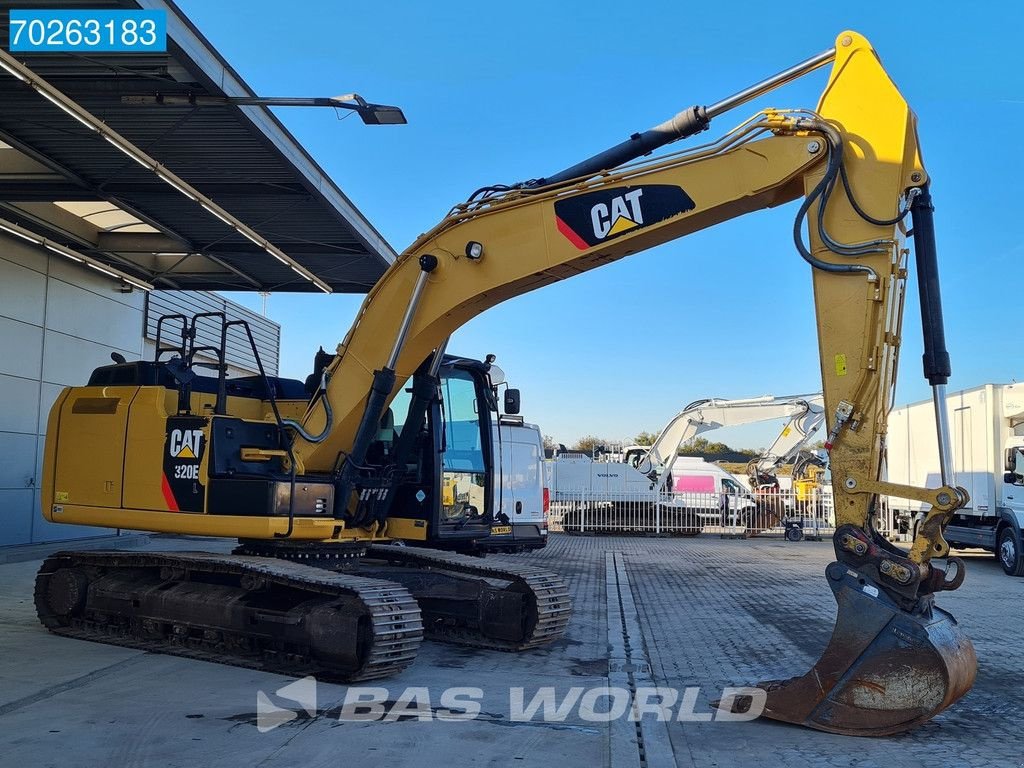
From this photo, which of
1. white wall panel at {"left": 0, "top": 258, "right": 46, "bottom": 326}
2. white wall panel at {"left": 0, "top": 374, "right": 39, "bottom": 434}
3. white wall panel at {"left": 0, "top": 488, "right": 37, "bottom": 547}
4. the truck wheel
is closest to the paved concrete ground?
white wall panel at {"left": 0, "top": 488, "right": 37, "bottom": 547}

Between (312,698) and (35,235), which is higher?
(35,235)

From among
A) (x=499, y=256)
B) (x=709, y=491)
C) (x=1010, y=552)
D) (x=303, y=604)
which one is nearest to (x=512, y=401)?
(x=499, y=256)

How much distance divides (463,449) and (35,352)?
9.39 m

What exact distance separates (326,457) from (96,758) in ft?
10.9

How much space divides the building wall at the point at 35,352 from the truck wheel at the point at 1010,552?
13.1 metres

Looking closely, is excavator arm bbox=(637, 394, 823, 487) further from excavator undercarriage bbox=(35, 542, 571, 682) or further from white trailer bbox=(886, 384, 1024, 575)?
excavator undercarriage bbox=(35, 542, 571, 682)

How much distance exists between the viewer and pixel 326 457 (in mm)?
7844

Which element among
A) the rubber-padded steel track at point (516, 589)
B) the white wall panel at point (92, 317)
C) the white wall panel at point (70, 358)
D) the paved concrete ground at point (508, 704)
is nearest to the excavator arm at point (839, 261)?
the paved concrete ground at point (508, 704)

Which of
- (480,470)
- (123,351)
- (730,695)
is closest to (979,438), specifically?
(480,470)

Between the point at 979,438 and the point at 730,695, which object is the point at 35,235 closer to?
the point at 730,695

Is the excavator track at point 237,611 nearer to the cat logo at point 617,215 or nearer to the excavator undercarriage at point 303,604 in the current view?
the excavator undercarriage at point 303,604

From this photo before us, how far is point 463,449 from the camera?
29.5 feet

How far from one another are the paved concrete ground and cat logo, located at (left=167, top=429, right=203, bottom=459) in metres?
1.68

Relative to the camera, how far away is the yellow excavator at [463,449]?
17.6ft
